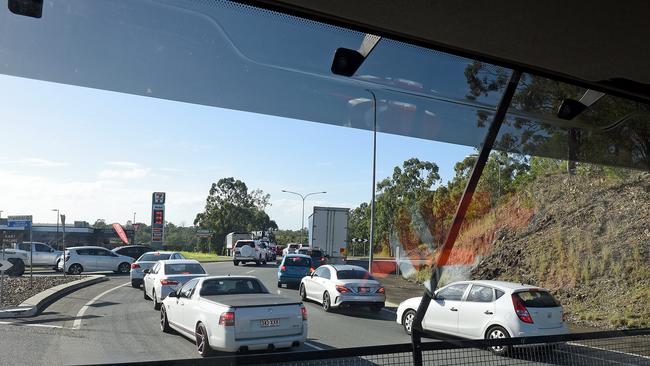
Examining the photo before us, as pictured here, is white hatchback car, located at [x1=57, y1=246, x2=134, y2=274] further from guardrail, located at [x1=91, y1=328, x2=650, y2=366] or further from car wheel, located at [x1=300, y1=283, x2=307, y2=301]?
guardrail, located at [x1=91, y1=328, x2=650, y2=366]

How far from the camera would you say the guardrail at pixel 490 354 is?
7.77 feet

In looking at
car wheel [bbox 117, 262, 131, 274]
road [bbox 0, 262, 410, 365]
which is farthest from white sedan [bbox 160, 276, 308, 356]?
car wheel [bbox 117, 262, 131, 274]

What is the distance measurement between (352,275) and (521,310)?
220 inches

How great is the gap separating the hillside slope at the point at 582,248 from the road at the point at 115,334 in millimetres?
3383

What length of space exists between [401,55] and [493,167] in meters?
3.53

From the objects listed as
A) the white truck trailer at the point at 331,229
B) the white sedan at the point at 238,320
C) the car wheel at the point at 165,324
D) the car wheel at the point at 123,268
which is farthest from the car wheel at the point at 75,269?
the white sedan at the point at 238,320

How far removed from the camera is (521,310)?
28.8ft

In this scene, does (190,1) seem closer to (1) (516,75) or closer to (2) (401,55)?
(2) (401,55)

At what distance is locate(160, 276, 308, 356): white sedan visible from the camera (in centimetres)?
678

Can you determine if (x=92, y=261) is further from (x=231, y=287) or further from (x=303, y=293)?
(x=231, y=287)

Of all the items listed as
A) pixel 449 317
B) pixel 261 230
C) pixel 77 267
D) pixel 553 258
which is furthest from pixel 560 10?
pixel 261 230

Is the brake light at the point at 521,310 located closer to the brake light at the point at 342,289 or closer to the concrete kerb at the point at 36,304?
the brake light at the point at 342,289

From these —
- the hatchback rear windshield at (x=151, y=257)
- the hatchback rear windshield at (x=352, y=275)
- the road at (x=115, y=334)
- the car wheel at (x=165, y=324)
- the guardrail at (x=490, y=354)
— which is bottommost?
the road at (x=115, y=334)

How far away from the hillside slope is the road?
11.1 ft
